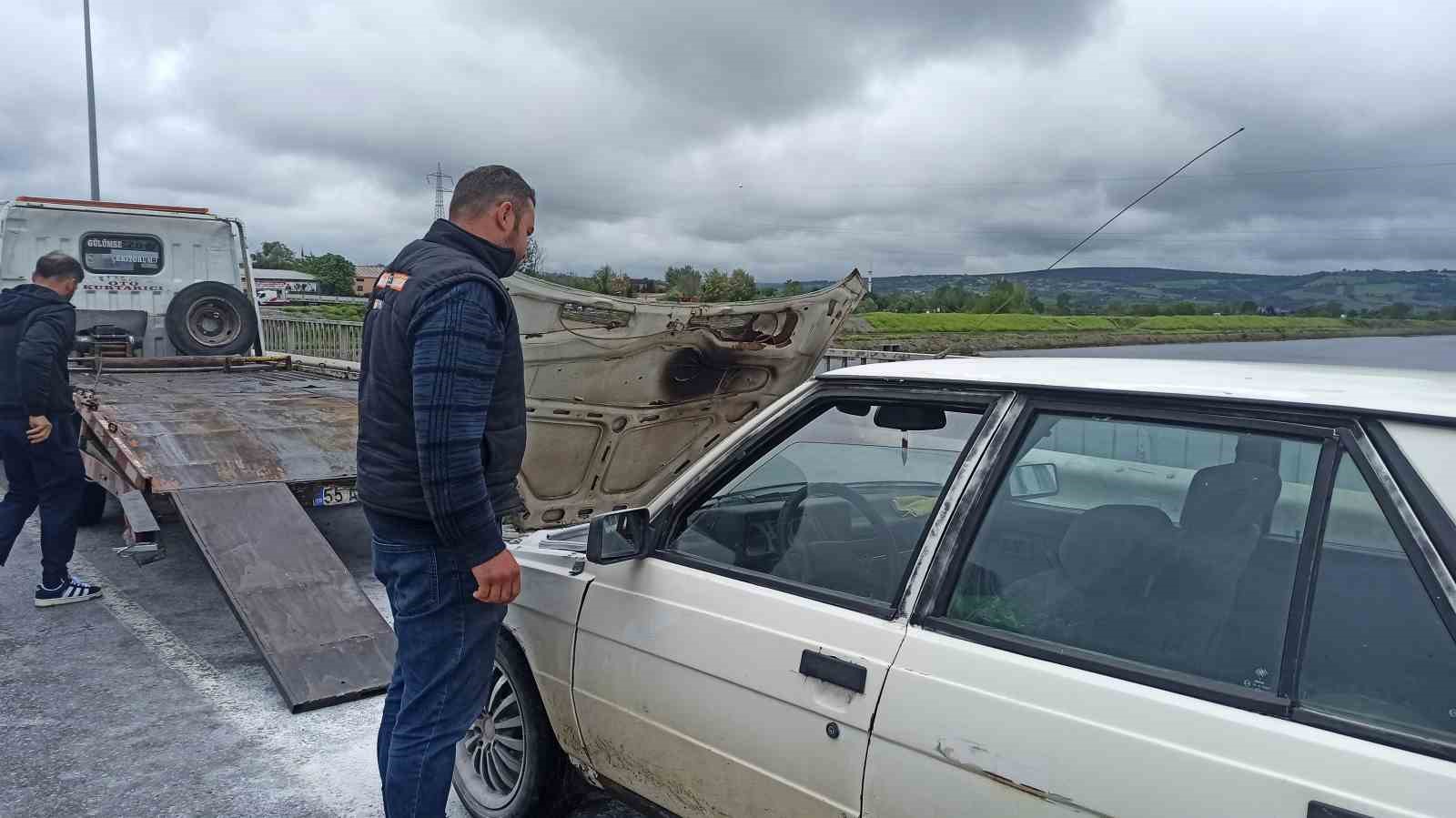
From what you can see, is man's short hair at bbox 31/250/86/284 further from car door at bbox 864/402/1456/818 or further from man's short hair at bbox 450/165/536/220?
car door at bbox 864/402/1456/818

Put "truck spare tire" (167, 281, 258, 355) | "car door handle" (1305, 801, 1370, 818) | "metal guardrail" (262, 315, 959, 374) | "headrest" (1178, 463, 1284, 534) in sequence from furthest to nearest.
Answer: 1. "metal guardrail" (262, 315, 959, 374)
2. "truck spare tire" (167, 281, 258, 355)
3. "headrest" (1178, 463, 1284, 534)
4. "car door handle" (1305, 801, 1370, 818)

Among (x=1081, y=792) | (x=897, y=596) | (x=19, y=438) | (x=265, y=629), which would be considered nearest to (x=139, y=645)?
(x=265, y=629)

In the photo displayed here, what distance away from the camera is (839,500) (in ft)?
8.71

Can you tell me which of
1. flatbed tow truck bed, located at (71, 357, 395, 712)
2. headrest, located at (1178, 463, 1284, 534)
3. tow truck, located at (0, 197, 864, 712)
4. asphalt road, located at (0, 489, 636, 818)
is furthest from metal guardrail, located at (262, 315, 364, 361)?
headrest, located at (1178, 463, 1284, 534)

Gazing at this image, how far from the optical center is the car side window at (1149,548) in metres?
1.69

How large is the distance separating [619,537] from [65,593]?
4510 mm

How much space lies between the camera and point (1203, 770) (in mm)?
1548

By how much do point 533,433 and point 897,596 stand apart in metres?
3.15

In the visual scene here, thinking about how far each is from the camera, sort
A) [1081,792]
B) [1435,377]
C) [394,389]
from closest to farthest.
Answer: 1. [1081,792]
2. [1435,377]
3. [394,389]

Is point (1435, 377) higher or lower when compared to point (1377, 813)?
higher

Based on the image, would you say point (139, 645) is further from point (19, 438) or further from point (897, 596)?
point (897, 596)

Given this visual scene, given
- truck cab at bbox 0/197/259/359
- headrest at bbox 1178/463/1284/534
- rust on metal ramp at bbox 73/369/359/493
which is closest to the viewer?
headrest at bbox 1178/463/1284/534

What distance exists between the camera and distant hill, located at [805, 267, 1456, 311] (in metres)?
3.03

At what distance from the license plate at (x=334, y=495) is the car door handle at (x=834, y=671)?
4.30m
